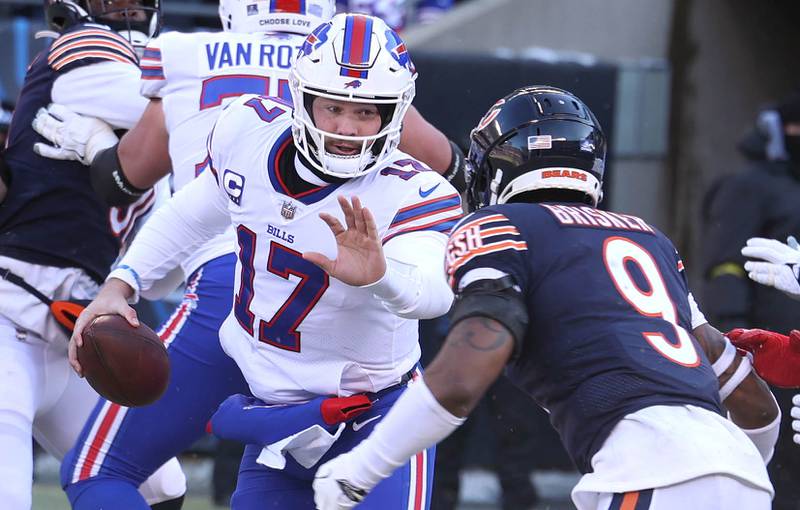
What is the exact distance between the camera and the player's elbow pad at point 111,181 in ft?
13.1

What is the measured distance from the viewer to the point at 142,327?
11.4 feet

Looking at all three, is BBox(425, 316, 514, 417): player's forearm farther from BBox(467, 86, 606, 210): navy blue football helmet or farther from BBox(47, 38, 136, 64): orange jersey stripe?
BBox(47, 38, 136, 64): orange jersey stripe

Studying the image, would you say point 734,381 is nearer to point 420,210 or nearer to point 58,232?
point 420,210

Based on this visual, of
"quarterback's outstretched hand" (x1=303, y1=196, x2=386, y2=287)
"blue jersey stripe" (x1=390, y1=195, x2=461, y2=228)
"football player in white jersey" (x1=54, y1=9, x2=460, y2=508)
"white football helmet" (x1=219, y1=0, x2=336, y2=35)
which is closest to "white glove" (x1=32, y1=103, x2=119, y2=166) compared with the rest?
"white football helmet" (x1=219, y1=0, x2=336, y2=35)

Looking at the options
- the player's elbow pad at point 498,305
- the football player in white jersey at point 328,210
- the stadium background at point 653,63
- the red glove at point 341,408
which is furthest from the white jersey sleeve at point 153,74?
the stadium background at point 653,63

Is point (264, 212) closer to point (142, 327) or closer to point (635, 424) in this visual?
point (142, 327)

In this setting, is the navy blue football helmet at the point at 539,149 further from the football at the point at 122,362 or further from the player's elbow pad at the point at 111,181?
the player's elbow pad at the point at 111,181

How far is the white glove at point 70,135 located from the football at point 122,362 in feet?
2.88

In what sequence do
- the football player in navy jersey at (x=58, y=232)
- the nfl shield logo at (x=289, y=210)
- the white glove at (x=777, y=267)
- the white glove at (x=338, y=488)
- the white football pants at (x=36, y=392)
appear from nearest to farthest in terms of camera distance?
the white glove at (x=338, y=488)
the nfl shield logo at (x=289, y=210)
the white glove at (x=777, y=267)
the white football pants at (x=36, y=392)
the football player in navy jersey at (x=58, y=232)

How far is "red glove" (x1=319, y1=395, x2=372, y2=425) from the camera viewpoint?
3195mm

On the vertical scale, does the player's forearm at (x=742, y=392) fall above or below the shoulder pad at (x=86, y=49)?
below

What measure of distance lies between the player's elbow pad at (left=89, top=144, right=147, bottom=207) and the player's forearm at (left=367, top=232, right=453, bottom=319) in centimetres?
120

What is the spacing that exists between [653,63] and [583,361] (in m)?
6.76

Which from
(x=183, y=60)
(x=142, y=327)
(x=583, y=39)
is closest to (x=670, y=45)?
(x=583, y=39)
